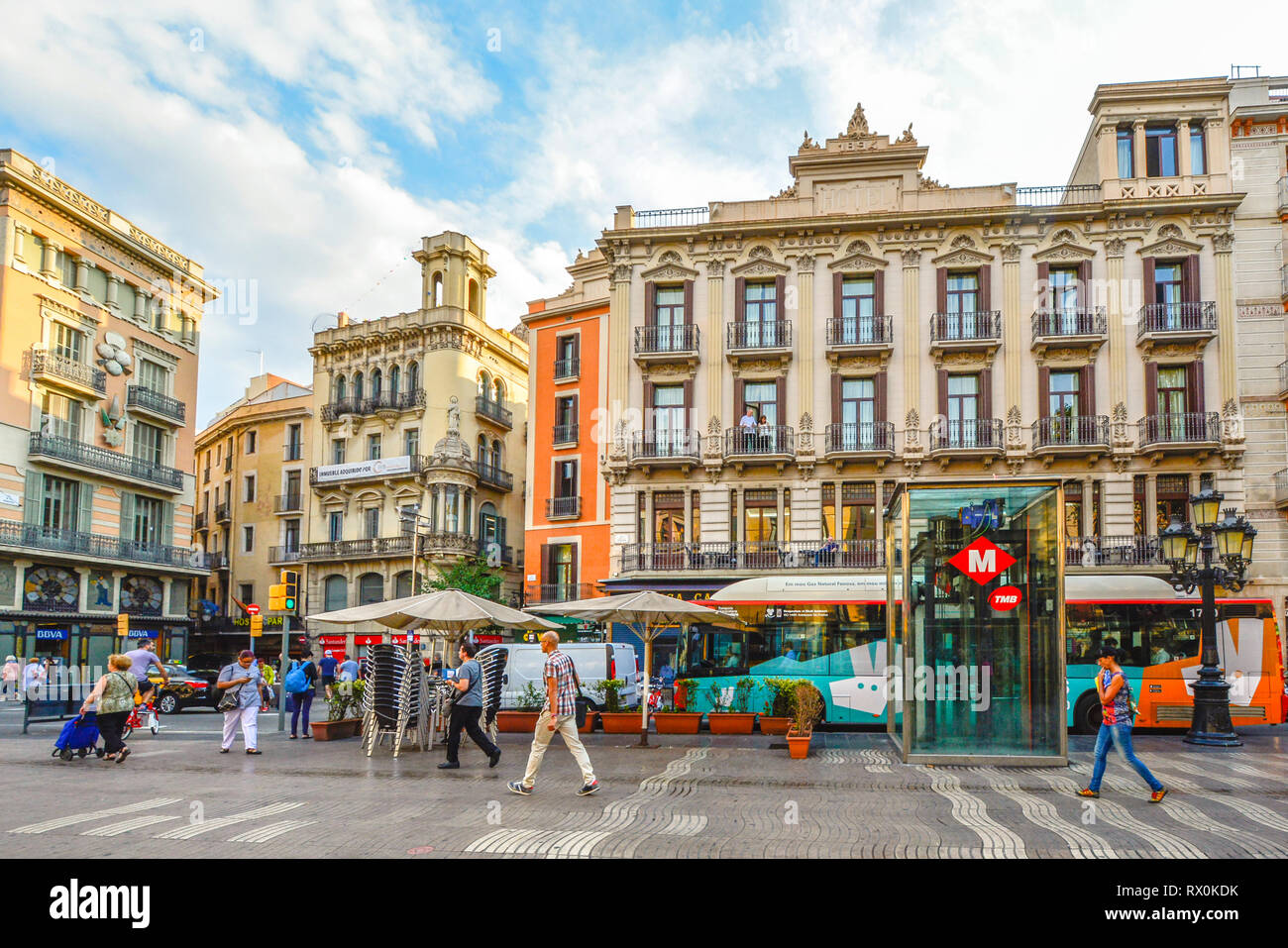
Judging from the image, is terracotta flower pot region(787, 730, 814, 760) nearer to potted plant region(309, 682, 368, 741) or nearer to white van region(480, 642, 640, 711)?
white van region(480, 642, 640, 711)

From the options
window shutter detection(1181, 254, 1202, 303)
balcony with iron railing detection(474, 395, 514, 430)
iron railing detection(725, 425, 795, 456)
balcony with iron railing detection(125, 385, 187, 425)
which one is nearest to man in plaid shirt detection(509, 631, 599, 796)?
iron railing detection(725, 425, 795, 456)

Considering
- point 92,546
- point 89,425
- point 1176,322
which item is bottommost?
point 92,546

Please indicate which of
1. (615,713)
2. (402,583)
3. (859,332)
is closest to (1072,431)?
(859,332)

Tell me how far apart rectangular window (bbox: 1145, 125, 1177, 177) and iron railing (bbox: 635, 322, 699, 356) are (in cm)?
1603

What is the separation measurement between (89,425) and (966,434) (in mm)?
33947

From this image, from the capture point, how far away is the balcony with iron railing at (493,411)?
163ft

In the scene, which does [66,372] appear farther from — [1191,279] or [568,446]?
[1191,279]

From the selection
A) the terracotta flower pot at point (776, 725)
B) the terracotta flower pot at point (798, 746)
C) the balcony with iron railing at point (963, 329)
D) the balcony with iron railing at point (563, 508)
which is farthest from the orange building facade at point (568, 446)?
the terracotta flower pot at point (798, 746)

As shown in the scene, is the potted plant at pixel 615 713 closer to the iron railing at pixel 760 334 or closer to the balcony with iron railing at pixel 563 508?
the iron railing at pixel 760 334

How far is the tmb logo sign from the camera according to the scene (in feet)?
50.3

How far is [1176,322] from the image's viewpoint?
33344 millimetres
